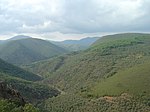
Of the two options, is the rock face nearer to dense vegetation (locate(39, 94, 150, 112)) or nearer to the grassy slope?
dense vegetation (locate(39, 94, 150, 112))

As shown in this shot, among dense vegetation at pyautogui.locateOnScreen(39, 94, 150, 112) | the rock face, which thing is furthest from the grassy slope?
the rock face

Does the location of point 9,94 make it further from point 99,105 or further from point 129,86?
point 129,86

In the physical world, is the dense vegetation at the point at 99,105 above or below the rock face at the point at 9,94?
below

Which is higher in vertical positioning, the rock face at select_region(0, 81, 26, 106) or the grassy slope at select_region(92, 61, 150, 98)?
the rock face at select_region(0, 81, 26, 106)

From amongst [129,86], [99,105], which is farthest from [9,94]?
[129,86]

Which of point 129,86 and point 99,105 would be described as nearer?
point 99,105

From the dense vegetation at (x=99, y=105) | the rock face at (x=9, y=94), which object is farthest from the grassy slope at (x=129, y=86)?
the rock face at (x=9, y=94)

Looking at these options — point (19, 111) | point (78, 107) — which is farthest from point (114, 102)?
point (19, 111)

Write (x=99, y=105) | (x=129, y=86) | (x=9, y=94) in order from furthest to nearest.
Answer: (x=129, y=86)
(x=99, y=105)
(x=9, y=94)

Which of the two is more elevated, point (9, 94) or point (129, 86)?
point (9, 94)

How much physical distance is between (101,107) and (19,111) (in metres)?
74.6

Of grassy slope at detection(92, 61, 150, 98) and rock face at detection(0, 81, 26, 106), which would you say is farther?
grassy slope at detection(92, 61, 150, 98)

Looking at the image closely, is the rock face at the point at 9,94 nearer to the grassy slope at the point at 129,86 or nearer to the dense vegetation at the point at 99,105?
the dense vegetation at the point at 99,105

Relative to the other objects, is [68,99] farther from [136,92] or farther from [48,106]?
[136,92]
